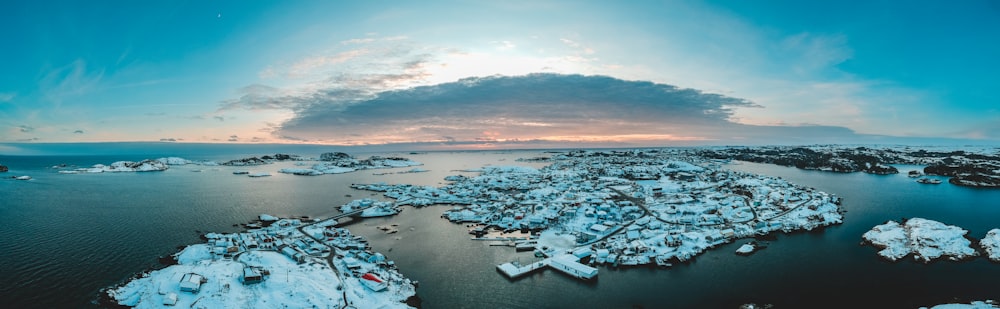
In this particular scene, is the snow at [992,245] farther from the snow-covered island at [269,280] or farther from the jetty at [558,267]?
the snow-covered island at [269,280]

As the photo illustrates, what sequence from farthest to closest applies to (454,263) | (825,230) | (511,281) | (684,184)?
(684,184)
(825,230)
(454,263)
(511,281)

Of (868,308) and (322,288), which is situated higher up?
(322,288)

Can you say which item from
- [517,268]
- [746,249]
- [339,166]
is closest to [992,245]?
[746,249]

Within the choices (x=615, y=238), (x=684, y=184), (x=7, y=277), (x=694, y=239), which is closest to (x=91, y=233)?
(x=7, y=277)

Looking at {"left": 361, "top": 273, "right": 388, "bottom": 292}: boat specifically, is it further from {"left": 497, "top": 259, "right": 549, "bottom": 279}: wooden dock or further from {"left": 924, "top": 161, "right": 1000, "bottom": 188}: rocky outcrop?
{"left": 924, "top": 161, "right": 1000, "bottom": 188}: rocky outcrop

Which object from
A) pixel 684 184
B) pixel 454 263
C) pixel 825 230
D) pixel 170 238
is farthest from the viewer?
pixel 684 184

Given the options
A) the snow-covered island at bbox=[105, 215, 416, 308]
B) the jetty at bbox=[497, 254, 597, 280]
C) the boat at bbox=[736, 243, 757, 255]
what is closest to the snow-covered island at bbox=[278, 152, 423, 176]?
the snow-covered island at bbox=[105, 215, 416, 308]

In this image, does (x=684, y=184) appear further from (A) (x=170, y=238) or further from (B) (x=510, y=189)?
(A) (x=170, y=238)
